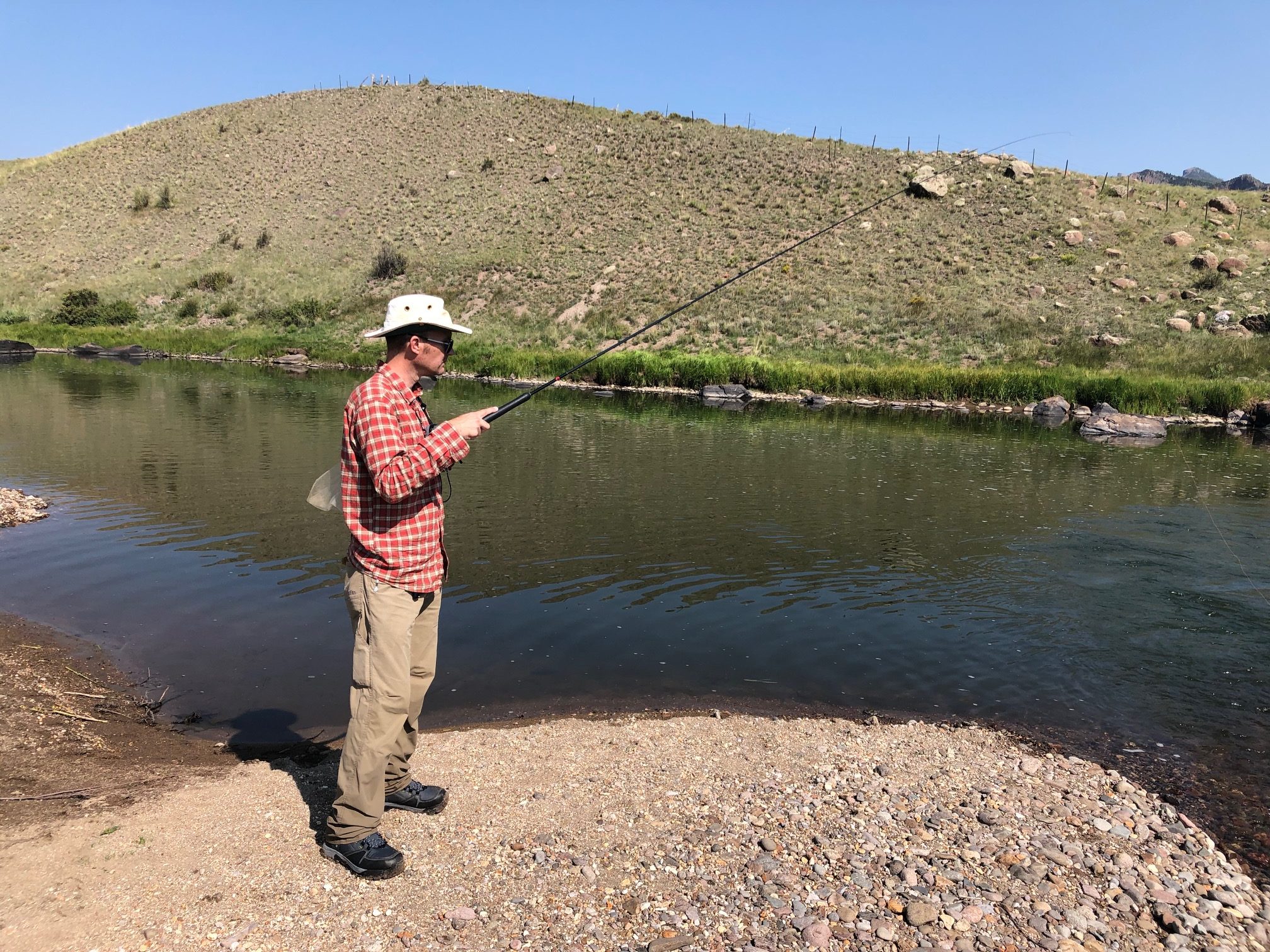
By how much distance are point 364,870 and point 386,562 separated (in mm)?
1417

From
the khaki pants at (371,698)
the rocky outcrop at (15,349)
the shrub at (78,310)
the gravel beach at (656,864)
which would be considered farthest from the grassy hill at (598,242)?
the khaki pants at (371,698)

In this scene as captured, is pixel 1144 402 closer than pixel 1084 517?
No

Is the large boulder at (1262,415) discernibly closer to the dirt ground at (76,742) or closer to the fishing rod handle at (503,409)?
the fishing rod handle at (503,409)

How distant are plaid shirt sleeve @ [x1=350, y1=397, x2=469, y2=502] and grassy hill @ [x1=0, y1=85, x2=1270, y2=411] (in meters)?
39.6

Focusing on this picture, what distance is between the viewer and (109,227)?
73.8 m

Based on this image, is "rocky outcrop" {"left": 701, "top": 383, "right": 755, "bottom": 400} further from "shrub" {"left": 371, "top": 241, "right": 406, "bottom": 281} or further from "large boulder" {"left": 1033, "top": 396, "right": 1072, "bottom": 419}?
"shrub" {"left": 371, "top": 241, "right": 406, "bottom": 281}

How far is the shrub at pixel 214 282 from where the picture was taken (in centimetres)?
6244

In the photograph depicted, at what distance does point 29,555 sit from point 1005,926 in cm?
1131

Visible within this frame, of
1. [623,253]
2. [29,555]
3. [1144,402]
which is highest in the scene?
[623,253]

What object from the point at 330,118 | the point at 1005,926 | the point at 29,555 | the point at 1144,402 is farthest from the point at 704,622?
the point at 330,118

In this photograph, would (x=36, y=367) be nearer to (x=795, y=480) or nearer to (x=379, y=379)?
(x=795, y=480)

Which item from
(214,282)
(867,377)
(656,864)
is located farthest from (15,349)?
(656,864)

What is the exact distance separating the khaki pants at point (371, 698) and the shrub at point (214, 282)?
214ft

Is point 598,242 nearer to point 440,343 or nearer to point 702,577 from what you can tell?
point 702,577
